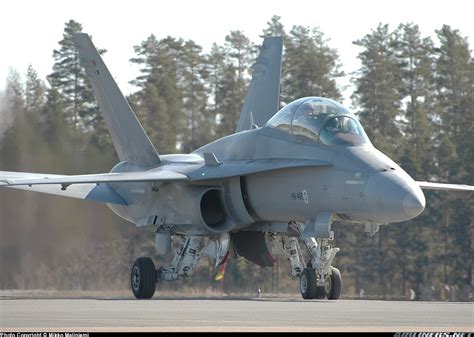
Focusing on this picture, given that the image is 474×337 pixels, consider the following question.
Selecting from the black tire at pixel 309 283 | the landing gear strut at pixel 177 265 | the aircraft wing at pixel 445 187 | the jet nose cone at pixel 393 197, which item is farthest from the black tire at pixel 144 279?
the aircraft wing at pixel 445 187

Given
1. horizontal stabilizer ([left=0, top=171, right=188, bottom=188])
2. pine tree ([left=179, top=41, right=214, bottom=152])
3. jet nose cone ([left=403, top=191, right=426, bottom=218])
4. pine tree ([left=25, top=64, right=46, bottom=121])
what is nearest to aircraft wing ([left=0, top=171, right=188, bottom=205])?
horizontal stabilizer ([left=0, top=171, right=188, bottom=188])

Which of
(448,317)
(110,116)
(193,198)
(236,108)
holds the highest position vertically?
(236,108)

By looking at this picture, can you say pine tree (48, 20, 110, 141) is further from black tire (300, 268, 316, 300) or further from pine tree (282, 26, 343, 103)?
black tire (300, 268, 316, 300)

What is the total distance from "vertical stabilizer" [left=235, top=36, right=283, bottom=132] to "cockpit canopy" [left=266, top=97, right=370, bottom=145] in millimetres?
5146

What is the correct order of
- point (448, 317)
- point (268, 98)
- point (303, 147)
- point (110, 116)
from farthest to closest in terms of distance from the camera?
point (268, 98), point (110, 116), point (303, 147), point (448, 317)

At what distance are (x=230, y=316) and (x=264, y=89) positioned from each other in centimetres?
1146

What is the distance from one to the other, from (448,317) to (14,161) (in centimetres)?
1549

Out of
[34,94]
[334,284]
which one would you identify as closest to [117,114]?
[334,284]

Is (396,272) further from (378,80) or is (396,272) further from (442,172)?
(378,80)

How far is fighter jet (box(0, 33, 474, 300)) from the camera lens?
19.2 metres

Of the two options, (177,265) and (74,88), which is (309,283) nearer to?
(177,265)

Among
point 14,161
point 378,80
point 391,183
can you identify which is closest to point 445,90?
point 378,80

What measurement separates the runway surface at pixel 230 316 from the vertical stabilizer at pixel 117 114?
533 centimetres

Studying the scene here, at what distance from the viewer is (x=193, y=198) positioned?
71.1 ft
